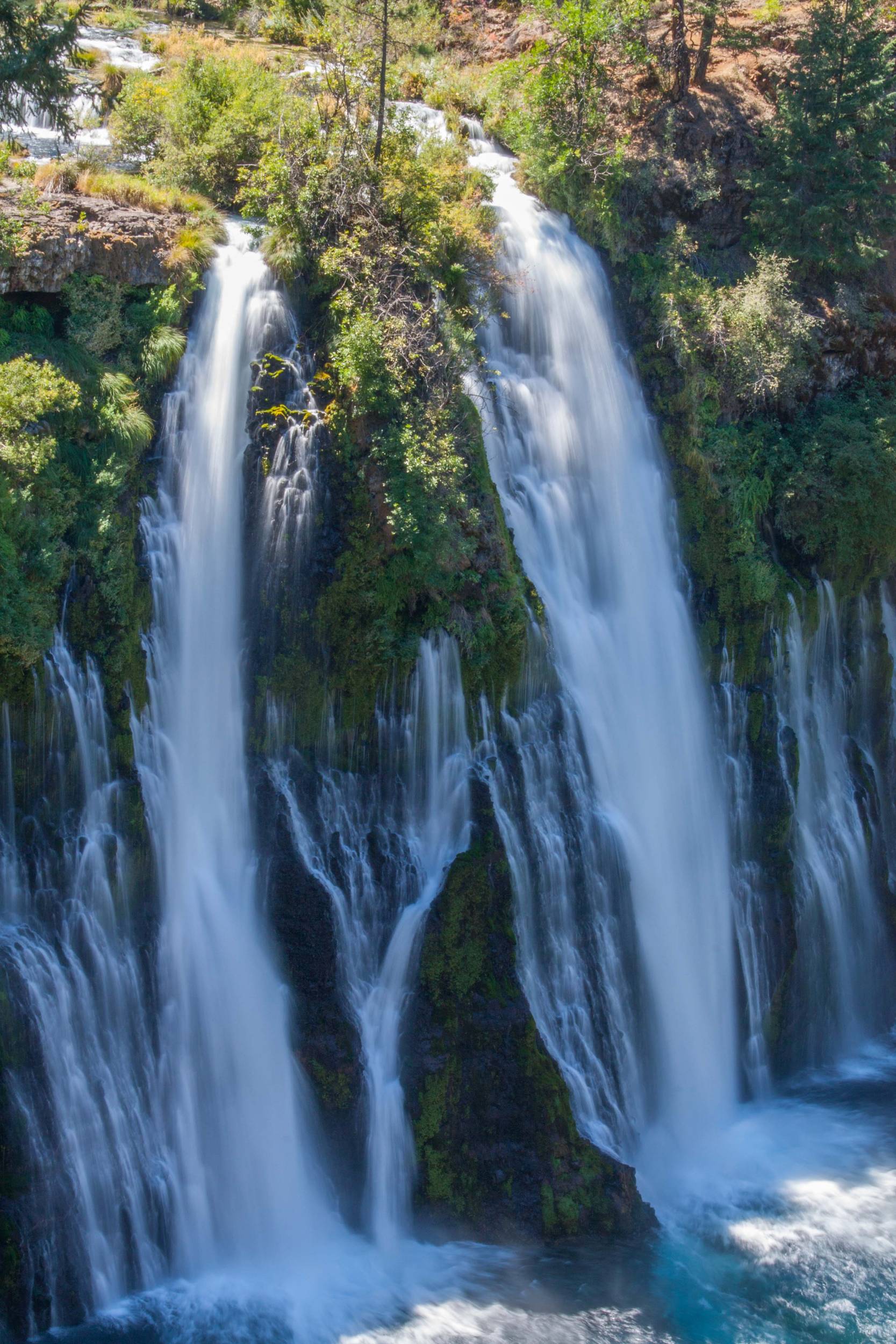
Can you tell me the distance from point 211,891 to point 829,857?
11208 mm

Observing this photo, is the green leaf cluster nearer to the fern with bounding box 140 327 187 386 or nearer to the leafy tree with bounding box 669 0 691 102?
the fern with bounding box 140 327 187 386

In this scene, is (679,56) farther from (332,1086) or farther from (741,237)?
(332,1086)

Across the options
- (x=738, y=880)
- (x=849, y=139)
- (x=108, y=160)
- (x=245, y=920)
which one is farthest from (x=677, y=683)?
(x=108, y=160)

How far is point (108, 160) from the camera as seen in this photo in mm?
18922

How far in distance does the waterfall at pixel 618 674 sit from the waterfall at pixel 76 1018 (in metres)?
5.35

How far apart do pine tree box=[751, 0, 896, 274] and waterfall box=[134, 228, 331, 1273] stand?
12.7m

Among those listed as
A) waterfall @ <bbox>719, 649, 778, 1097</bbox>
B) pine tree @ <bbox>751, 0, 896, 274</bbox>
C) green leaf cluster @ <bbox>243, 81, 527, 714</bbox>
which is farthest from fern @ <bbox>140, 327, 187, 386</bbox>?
pine tree @ <bbox>751, 0, 896, 274</bbox>

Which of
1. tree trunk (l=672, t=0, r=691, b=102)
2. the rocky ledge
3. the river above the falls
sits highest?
tree trunk (l=672, t=0, r=691, b=102)

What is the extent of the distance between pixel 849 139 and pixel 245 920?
744 inches

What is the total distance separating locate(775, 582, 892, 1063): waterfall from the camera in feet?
59.4

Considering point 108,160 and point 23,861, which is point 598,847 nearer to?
point 23,861

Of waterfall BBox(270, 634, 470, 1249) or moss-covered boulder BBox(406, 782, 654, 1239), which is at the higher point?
waterfall BBox(270, 634, 470, 1249)

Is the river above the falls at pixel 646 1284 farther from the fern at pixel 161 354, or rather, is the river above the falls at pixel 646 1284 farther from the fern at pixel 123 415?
the fern at pixel 161 354

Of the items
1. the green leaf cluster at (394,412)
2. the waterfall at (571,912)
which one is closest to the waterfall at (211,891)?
the green leaf cluster at (394,412)
